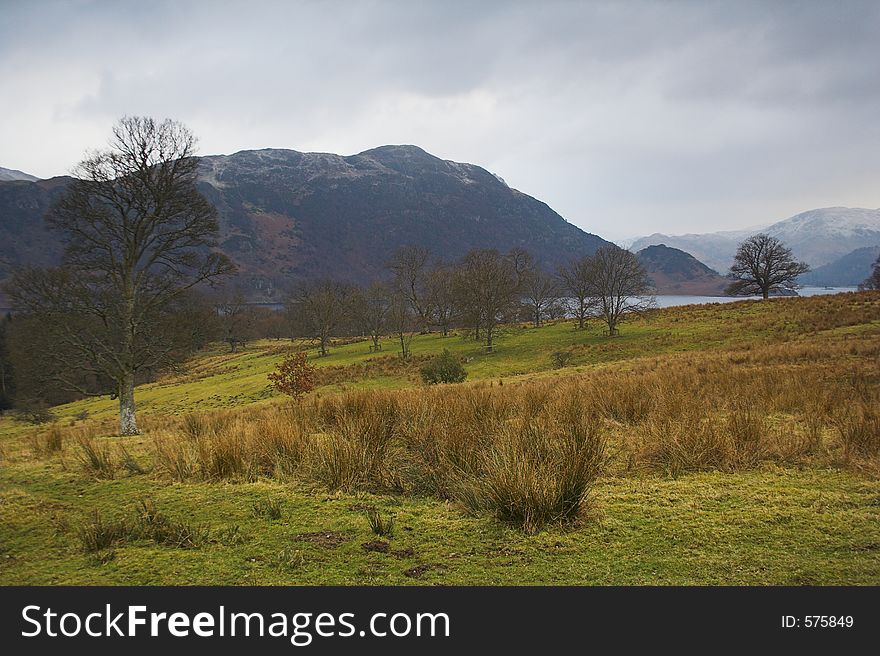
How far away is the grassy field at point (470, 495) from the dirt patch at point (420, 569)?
14mm

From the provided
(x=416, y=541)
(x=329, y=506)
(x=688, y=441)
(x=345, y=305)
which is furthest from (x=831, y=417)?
(x=345, y=305)

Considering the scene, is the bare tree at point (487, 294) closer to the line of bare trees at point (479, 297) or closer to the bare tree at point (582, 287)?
the line of bare trees at point (479, 297)

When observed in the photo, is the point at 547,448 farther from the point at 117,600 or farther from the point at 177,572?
the point at 117,600

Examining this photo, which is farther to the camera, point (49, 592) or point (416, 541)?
point (416, 541)

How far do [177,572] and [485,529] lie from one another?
2.14m

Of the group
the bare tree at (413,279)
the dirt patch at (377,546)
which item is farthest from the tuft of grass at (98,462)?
the bare tree at (413,279)

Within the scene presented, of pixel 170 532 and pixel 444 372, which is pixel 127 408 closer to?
pixel 170 532

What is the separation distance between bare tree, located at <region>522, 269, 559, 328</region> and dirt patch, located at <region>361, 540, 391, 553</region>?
161 ft

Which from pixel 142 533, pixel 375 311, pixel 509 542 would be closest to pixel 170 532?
pixel 142 533

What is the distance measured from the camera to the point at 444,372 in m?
25.9

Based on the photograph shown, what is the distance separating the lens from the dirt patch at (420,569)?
2934mm

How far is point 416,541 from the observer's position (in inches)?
137

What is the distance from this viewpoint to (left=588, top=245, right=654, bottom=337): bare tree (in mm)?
39000

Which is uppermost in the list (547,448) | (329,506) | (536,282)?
(536,282)
